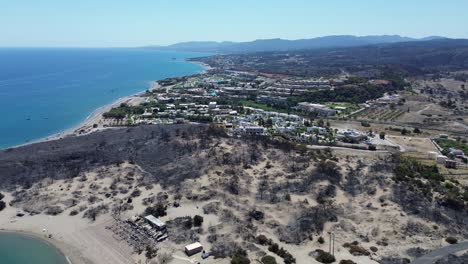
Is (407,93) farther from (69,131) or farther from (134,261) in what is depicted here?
(134,261)

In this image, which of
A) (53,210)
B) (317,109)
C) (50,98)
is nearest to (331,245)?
(53,210)

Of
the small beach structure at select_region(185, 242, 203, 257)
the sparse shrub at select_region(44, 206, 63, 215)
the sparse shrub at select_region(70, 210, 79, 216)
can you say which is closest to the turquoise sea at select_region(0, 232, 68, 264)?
the sparse shrub at select_region(44, 206, 63, 215)

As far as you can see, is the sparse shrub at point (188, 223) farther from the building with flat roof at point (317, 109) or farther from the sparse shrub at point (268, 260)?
the building with flat roof at point (317, 109)

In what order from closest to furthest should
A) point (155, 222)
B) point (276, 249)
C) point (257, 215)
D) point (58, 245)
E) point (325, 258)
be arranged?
point (325, 258), point (276, 249), point (58, 245), point (155, 222), point (257, 215)

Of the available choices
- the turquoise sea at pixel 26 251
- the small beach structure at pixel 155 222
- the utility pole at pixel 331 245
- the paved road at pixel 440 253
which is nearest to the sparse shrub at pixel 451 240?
the paved road at pixel 440 253

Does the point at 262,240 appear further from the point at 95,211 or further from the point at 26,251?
the point at 26,251

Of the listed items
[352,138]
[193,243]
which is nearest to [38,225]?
[193,243]
